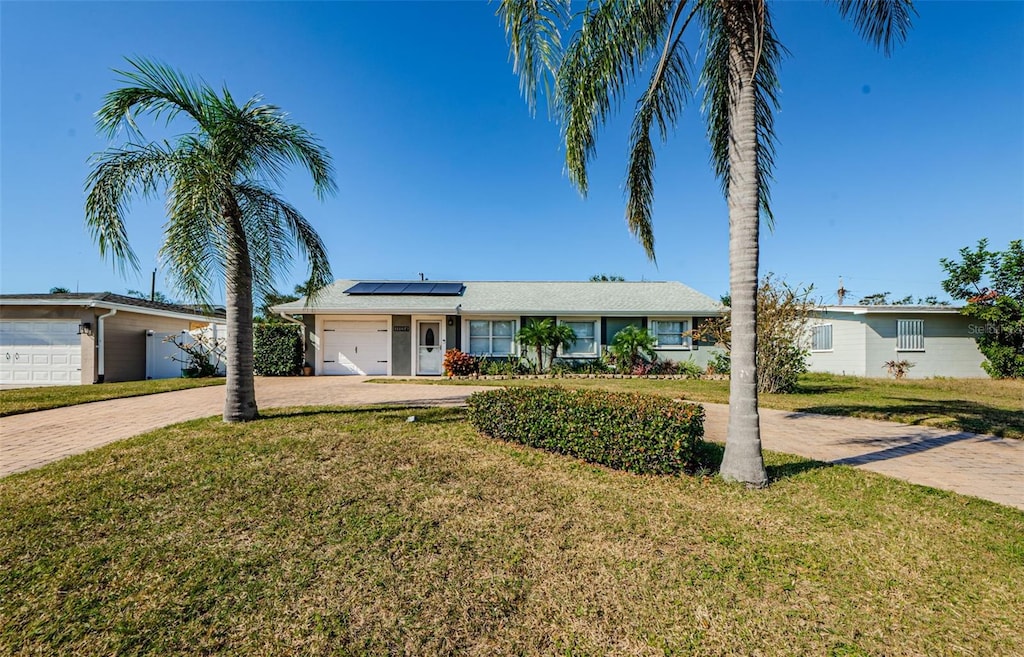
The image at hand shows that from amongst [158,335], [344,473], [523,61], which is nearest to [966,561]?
[344,473]

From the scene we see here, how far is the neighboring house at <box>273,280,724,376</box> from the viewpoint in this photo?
1636 cm

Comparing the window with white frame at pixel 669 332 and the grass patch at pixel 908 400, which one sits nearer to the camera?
the grass patch at pixel 908 400

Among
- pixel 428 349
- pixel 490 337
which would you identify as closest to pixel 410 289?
pixel 428 349

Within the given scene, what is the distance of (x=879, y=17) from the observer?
493cm

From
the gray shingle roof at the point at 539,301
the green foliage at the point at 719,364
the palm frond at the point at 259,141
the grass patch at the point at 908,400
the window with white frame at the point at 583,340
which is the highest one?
the palm frond at the point at 259,141

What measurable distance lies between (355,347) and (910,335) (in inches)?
929

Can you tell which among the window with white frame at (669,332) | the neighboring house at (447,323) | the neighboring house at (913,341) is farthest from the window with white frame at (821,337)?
the window with white frame at (669,332)

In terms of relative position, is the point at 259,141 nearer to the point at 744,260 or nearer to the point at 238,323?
the point at 238,323

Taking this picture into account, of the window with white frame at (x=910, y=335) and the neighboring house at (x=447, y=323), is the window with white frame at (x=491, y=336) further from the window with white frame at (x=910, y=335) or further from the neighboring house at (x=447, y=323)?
the window with white frame at (x=910, y=335)

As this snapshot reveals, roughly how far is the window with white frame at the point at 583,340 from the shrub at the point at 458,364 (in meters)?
3.92

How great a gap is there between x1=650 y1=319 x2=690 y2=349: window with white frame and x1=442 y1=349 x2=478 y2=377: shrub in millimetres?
7828

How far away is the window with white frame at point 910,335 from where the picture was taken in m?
17.6

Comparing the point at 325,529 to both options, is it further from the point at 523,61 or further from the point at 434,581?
the point at 523,61

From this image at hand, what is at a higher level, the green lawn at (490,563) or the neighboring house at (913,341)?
the neighboring house at (913,341)
